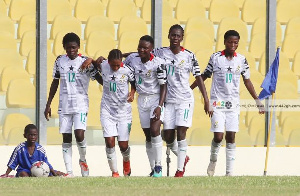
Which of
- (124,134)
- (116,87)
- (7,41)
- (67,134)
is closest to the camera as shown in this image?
(116,87)

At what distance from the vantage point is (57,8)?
2159 cm

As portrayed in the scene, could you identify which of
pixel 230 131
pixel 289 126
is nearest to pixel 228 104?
pixel 230 131

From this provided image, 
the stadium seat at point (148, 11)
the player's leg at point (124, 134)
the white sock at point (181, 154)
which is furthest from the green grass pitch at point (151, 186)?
the stadium seat at point (148, 11)

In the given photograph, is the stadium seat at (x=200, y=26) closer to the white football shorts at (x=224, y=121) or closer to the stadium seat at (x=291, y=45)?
the stadium seat at (x=291, y=45)

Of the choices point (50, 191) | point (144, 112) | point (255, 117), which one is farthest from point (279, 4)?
point (50, 191)

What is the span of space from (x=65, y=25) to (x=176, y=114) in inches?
228

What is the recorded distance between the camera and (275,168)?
832 inches

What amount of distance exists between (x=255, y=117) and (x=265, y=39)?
1.50m

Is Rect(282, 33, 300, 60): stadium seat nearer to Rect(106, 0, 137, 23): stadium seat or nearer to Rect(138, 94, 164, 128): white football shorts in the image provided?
Rect(106, 0, 137, 23): stadium seat

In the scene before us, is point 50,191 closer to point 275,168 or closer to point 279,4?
point 275,168

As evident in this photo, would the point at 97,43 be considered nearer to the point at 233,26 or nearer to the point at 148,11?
the point at 148,11

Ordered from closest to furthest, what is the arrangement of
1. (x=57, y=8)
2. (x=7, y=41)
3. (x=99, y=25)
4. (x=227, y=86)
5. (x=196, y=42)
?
(x=227, y=86) < (x=7, y=41) < (x=57, y=8) < (x=99, y=25) < (x=196, y=42)

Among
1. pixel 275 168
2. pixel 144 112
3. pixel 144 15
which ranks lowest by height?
pixel 275 168

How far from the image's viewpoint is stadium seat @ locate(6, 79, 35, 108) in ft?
69.5
